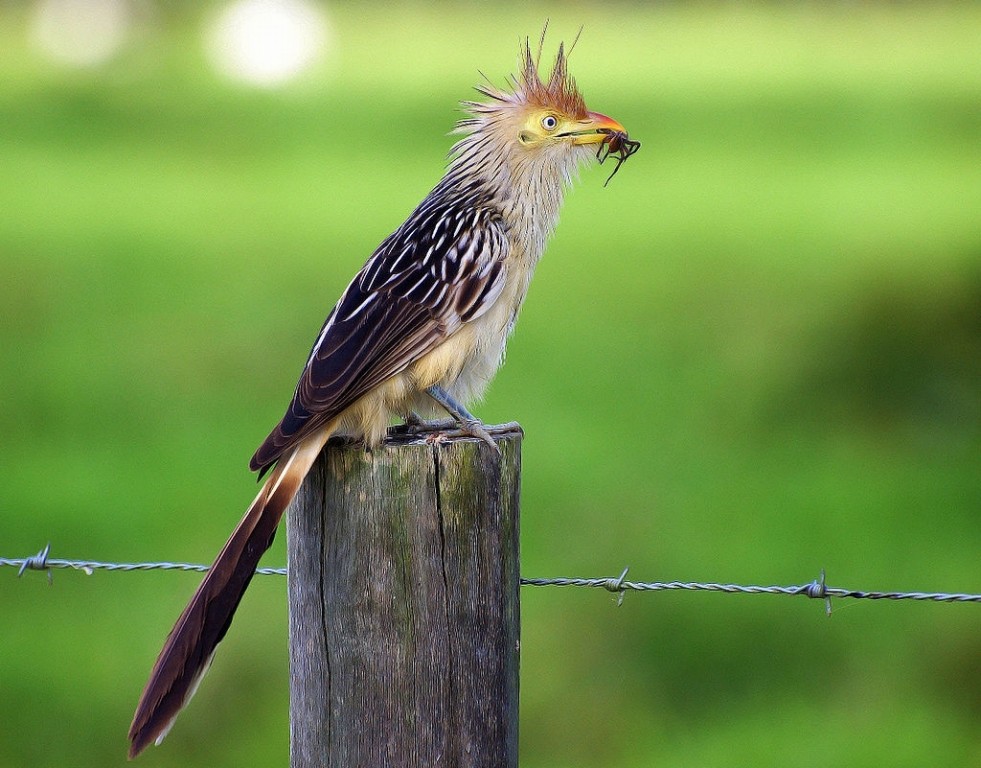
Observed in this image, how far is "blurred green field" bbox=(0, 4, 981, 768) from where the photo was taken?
740 centimetres

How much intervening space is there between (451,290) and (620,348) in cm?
1211

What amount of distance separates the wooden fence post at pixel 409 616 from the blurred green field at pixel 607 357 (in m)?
3.85

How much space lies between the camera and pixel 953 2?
2989cm

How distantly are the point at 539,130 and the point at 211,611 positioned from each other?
1.78 metres

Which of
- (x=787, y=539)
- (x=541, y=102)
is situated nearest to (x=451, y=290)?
(x=541, y=102)

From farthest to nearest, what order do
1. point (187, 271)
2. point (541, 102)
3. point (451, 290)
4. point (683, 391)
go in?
point (187, 271)
point (683, 391)
point (541, 102)
point (451, 290)

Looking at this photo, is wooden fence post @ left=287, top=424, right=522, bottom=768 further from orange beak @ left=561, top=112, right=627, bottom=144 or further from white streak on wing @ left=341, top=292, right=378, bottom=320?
orange beak @ left=561, top=112, right=627, bottom=144

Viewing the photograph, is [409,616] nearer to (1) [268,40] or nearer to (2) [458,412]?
(2) [458,412]

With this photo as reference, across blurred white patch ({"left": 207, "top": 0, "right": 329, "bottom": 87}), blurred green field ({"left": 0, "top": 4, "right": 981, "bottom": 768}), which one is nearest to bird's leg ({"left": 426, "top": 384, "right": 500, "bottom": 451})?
blurred green field ({"left": 0, "top": 4, "right": 981, "bottom": 768})

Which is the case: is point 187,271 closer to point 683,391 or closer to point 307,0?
point 683,391

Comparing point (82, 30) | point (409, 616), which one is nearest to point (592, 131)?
point (409, 616)

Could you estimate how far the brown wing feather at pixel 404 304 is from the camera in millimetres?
3355

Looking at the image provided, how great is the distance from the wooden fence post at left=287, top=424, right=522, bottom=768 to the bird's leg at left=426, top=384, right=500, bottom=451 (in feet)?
1.26

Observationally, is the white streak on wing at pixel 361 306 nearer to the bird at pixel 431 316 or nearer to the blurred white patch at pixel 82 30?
the bird at pixel 431 316
